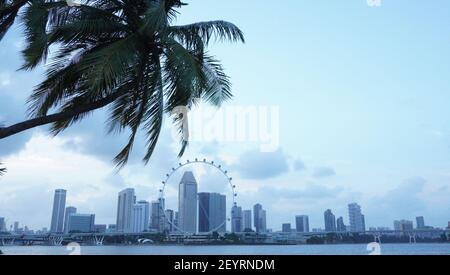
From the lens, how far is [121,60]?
457 centimetres

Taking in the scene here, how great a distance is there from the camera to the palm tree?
4.70 m

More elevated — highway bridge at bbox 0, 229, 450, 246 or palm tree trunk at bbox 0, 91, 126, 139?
palm tree trunk at bbox 0, 91, 126, 139

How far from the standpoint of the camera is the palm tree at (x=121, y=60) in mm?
4695

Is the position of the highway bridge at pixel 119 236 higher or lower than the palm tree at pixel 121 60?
lower

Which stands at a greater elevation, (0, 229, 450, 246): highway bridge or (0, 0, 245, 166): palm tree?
(0, 0, 245, 166): palm tree

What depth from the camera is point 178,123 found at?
562 cm

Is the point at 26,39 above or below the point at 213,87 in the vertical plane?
above

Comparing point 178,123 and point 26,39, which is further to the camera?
point 178,123

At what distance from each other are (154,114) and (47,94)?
153cm

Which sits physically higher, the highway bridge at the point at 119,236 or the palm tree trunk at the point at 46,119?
the palm tree trunk at the point at 46,119
